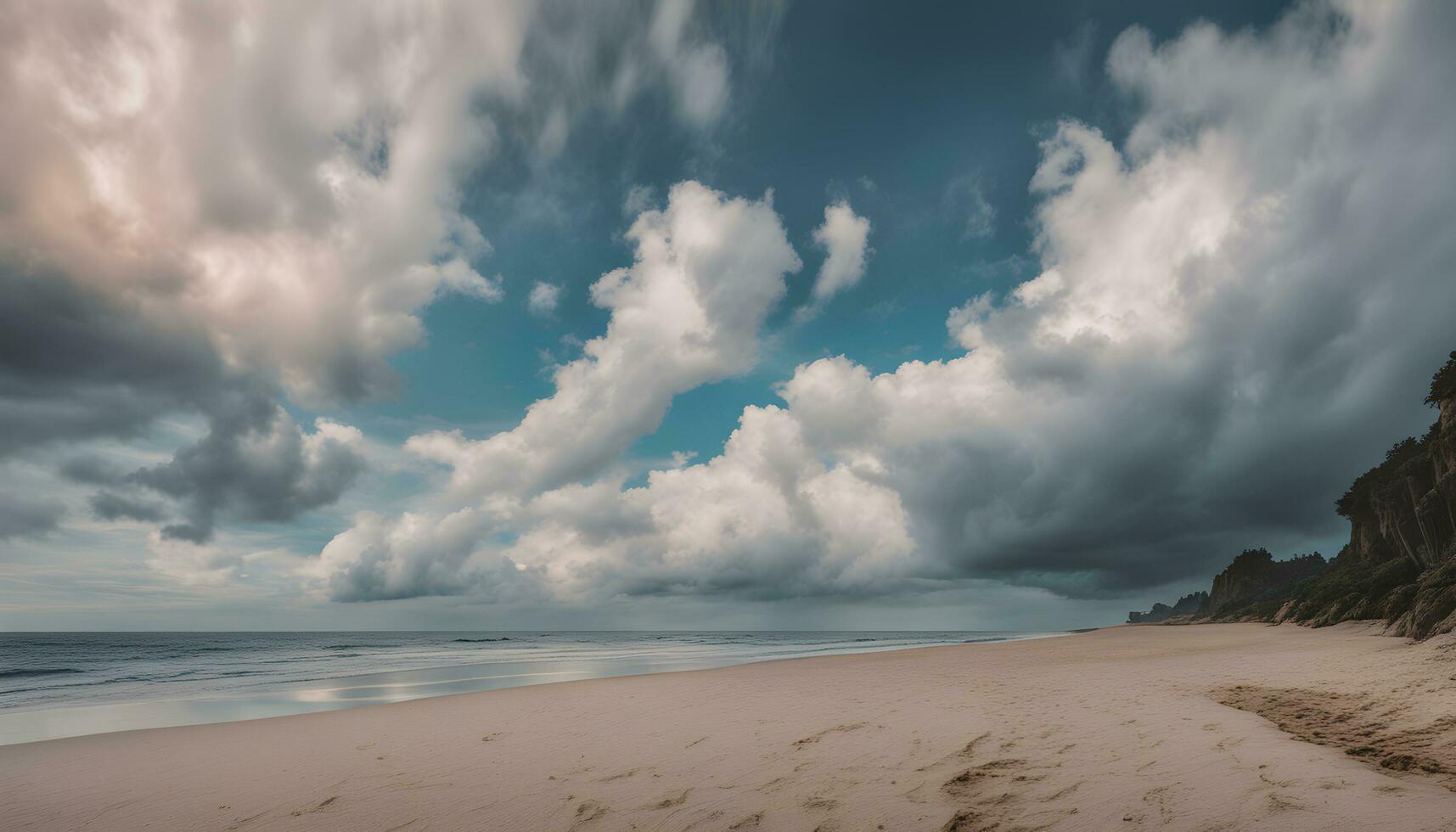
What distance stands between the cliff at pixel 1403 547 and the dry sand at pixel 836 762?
19.9 ft

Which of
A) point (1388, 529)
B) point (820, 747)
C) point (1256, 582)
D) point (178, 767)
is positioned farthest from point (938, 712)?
point (1256, 582)

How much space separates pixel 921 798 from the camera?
266 inches

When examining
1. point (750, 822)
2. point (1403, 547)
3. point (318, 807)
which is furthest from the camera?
point (1403, 547)

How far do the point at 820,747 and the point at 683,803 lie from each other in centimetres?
291

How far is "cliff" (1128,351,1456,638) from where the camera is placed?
770 inches

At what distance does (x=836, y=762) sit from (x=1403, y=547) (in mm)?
62240

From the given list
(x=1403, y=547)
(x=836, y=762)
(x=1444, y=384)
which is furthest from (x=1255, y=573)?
(x=836, y=762)

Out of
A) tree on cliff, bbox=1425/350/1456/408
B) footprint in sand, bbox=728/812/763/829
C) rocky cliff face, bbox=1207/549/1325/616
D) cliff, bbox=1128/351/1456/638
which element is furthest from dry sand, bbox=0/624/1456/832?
rocky cliff face, bbox=1207/549/1325/616

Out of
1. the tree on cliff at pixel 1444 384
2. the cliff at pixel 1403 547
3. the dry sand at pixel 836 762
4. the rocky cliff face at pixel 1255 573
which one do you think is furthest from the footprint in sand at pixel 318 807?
the rocky cliff face at pixel 1255 573

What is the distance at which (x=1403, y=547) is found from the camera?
4681 cm

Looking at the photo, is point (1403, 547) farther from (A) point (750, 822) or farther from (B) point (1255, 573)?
(B) point (1255, 573)

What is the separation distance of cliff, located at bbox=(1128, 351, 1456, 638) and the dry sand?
19.9 ft

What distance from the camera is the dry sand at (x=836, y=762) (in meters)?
6.27

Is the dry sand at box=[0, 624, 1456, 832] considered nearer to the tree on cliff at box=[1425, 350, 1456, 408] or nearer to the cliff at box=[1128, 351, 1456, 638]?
the cliff at box=[1128, 351, 1456, 638]
